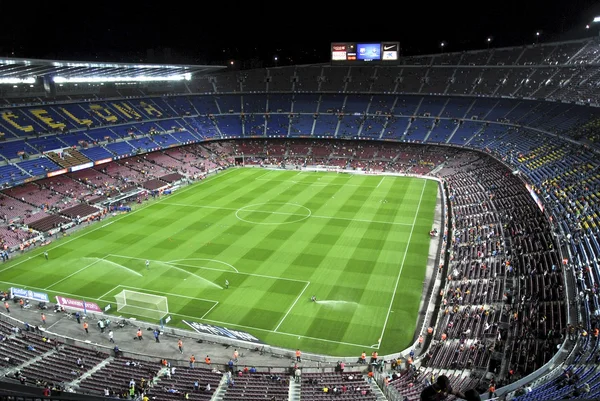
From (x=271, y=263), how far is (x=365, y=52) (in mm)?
57337

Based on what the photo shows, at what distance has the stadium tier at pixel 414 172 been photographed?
78.0ft

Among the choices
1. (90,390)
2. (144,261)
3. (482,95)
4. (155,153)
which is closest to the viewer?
(90,390)

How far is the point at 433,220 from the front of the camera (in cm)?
5091

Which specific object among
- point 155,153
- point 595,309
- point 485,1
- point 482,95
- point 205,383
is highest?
point 485,1

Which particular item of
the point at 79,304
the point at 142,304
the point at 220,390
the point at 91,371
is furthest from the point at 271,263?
the point at 91,371

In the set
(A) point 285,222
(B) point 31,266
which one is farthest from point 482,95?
(B) point 31,266

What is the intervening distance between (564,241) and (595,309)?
31.5 ft

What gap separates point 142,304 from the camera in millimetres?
33406

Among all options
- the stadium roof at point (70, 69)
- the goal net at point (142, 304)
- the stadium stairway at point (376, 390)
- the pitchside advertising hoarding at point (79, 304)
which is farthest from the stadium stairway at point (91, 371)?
the stadium roof at point (70, 69)

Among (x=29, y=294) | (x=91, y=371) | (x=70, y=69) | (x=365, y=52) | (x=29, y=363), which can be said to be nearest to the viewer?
(x=91, y=371)

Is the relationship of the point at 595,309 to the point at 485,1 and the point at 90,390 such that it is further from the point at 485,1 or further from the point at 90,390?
Answer: the point at 485,1

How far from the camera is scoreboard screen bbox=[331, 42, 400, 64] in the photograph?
83062mm

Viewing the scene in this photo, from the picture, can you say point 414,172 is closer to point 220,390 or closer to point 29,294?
point 29,294

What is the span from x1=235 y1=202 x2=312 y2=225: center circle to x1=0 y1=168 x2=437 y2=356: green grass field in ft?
0.41
